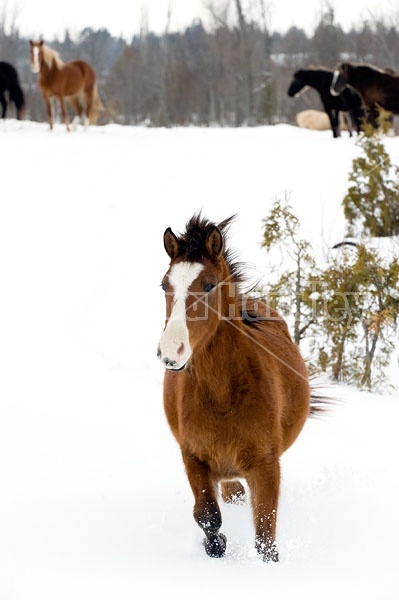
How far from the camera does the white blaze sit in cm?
312

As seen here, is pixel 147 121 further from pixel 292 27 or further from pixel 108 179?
pixel 292 27

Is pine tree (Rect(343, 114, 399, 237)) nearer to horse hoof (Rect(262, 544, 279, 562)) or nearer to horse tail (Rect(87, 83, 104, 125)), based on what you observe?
horse hoof (Rect(262, 544, 279, 562))

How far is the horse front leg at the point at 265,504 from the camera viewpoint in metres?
3.58

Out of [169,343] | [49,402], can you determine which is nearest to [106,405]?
[49,402]

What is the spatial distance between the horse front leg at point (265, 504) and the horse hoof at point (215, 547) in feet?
0.67

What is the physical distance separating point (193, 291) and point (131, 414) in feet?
11.8

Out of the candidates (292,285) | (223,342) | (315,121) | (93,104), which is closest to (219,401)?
(223,342)

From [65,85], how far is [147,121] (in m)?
23.4

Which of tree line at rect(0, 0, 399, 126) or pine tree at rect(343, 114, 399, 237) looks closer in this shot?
pine tree at rect(343, 114, 399, 237)

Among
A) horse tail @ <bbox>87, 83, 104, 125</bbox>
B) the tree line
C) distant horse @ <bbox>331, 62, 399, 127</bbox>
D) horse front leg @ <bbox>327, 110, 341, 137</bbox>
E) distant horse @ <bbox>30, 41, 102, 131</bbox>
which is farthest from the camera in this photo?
the tree line

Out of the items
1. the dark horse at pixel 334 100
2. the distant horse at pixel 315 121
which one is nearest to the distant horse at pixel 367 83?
the dark horse at pixel 334 100

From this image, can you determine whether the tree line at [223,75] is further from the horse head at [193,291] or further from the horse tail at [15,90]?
the horse head at [193,291]

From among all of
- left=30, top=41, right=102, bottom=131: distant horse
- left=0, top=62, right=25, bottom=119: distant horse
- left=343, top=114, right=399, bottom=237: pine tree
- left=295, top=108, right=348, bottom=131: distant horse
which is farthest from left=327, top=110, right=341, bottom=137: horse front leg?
left=0, top=62, right=25, bottom=119: distant horse

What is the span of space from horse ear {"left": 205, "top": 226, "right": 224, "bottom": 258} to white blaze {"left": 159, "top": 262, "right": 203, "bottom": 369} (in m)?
0.17
